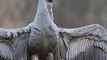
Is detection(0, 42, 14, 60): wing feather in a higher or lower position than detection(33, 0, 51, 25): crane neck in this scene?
lower

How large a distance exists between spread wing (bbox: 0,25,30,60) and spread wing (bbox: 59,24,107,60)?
1.35 feet

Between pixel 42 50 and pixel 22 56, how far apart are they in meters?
0.23

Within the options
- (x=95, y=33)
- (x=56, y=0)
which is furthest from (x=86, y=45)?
(x=56, y=0)

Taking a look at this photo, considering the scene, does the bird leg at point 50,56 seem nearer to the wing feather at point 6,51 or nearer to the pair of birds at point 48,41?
the pair of birds at point 48,41

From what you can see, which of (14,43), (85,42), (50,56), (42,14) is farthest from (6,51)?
(85,42)

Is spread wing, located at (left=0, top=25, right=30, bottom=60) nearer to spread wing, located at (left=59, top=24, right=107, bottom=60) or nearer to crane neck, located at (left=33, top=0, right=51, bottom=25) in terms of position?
crane neck, located at (left=33, top=0, right=51, bottom=25)

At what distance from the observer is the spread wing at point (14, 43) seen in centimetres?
591

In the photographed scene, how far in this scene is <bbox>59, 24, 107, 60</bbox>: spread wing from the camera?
19.8ft

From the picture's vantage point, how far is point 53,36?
5793mm

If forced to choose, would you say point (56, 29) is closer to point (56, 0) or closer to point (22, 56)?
point (22, 56)

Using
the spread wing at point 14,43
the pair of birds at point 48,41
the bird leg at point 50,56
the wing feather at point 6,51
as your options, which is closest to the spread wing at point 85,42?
the pair of birds at point 48,41

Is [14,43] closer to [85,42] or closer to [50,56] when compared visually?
[50,56]

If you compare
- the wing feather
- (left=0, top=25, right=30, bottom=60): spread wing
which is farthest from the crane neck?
the wing feather

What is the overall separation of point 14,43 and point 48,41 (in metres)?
0.39
